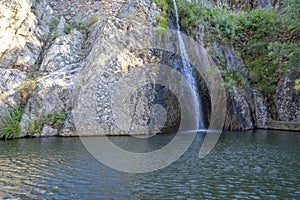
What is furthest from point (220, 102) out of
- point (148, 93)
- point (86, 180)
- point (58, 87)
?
point (86, 180)

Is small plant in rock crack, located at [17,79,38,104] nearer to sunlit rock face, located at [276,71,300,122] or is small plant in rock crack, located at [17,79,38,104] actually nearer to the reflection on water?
the reflection on water

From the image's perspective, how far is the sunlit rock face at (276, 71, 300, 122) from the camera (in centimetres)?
1978

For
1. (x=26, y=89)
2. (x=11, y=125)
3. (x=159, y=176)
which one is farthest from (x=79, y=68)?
(x=159, y=176)

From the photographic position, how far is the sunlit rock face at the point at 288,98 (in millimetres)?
19781

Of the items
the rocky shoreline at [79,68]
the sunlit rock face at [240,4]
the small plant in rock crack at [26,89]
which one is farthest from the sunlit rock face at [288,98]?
the small plant in rock crack at [26,89]

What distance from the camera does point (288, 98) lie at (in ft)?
66.3

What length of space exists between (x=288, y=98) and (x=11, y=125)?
1732 cm

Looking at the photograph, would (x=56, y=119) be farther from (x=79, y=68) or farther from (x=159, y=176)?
(x=159, y=176)

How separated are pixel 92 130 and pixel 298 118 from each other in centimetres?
1331

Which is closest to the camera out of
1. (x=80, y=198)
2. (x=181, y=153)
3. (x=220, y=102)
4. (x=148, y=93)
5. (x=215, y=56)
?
(x=80, y=198)

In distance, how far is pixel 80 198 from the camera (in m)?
6.46

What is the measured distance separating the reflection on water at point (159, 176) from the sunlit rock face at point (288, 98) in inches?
324

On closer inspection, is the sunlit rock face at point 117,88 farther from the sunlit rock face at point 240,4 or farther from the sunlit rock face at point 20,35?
the sunlit rock face at point 240,4

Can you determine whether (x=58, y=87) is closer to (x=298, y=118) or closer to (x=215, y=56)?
(x=215, y=56)
